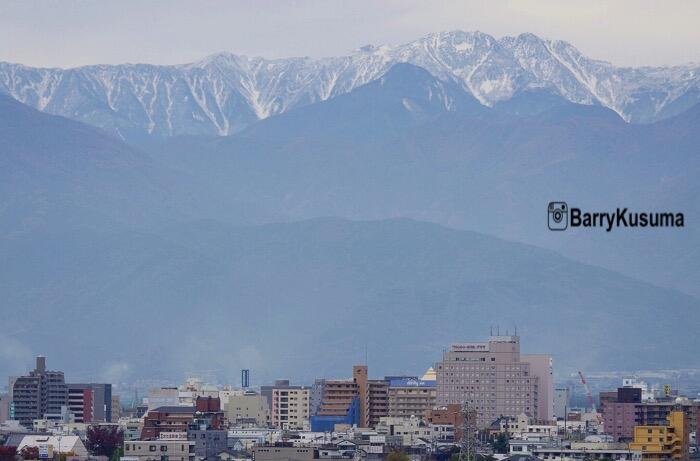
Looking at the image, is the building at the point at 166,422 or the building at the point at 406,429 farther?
the building at the point at 406,429

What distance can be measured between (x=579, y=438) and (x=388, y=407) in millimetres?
26858

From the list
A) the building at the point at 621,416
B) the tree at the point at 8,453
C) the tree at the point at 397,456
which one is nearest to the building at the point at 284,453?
the tree at the point at 397,456

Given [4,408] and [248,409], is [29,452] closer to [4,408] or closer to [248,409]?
[248,409]

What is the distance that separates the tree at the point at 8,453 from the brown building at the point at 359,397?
40052mm

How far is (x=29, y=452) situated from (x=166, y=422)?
10812 mm

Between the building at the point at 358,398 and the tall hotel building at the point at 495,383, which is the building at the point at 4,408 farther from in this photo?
the tall hotel building at the point at 495,383

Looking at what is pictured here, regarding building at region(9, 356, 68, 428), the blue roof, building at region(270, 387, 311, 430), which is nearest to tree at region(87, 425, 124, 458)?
building at region(270, 387, 311, 430)

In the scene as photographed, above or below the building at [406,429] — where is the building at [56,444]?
below

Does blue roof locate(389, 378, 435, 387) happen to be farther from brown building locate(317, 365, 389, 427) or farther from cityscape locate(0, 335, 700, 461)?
brown building locate(317, 365, 389, 427)

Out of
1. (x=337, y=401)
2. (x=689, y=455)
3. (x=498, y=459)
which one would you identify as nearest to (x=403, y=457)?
(x=498, y=459)

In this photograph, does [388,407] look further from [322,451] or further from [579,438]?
[322,451]

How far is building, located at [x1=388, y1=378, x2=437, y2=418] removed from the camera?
13562cm

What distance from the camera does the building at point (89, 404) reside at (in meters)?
144

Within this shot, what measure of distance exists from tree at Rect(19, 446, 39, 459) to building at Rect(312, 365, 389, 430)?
120 feet
